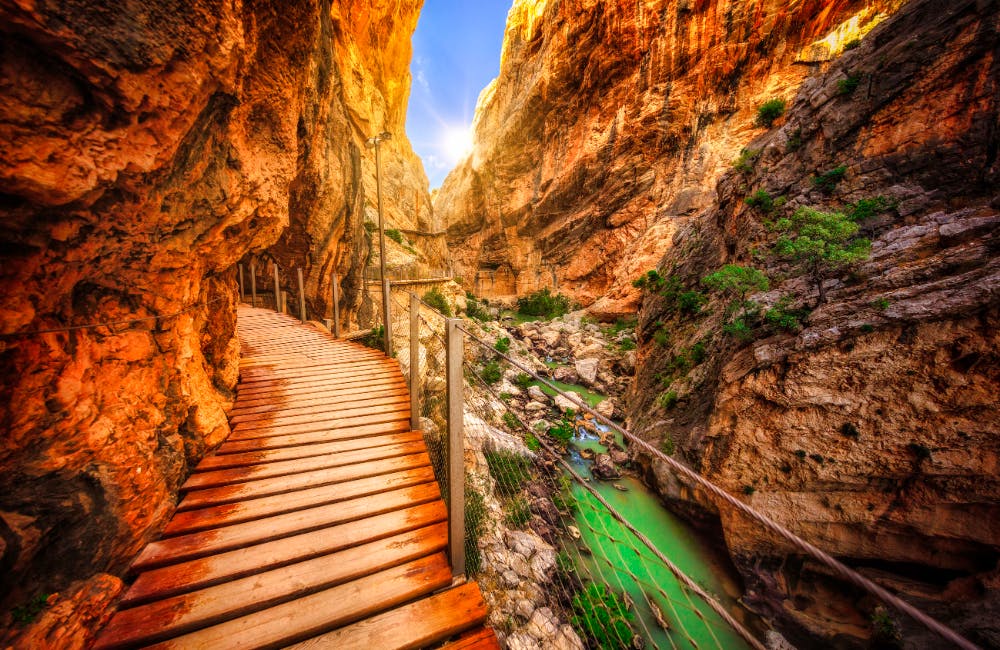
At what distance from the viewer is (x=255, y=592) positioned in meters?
1.95

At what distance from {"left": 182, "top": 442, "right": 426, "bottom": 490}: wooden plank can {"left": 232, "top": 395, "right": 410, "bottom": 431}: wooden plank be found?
2.10ft

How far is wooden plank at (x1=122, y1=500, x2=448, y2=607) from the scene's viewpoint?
6.30 feet

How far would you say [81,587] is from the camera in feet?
5.97

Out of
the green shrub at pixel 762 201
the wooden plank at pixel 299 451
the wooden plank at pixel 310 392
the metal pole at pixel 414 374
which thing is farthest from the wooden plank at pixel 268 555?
the green shrub at pixel 762 201

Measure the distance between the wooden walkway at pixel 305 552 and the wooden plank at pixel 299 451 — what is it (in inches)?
0.4

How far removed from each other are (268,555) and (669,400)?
7.72m

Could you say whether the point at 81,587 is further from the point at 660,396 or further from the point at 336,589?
the point at 660,396

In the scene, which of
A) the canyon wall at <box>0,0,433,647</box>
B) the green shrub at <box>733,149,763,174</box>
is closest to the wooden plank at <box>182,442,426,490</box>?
the canyon wall at <box>0,0,433,647</box>

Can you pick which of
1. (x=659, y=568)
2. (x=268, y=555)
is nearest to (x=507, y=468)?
(x=659, y=568)

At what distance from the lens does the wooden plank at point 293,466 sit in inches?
105

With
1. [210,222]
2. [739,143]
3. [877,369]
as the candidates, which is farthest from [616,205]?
[210,222]

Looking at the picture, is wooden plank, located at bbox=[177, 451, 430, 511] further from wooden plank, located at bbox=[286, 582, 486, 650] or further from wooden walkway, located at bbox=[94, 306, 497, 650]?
wooden plank, located at bbox=[286, 582, 486, 650]

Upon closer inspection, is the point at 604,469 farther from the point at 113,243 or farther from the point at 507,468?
the point at 113,243

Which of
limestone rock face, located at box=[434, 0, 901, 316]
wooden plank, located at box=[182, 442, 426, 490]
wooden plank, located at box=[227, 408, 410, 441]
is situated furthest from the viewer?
limestone rock face, located at box=[434, 0, 901, 316]
